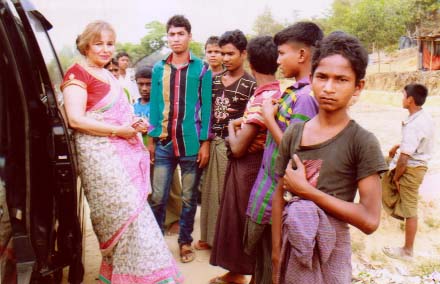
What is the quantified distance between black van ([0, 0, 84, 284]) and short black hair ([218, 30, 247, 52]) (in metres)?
1.47

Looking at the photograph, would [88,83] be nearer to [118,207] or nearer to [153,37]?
[118,207]

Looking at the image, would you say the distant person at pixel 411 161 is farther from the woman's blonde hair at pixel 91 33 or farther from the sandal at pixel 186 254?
the woman's blonde hair at pixel 91 33

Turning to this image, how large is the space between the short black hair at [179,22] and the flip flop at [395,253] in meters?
2.81

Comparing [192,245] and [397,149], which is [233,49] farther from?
[397,149]

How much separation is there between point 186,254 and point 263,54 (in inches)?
73.7

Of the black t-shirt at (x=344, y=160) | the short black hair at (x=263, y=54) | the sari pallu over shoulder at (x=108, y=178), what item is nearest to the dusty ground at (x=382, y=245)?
the sari pallu over shoulder at (x=108, y=178)

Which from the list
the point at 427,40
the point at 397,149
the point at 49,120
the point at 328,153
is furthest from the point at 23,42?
the point at 427,40

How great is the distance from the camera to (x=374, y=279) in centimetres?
360

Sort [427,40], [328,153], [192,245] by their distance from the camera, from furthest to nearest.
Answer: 1. [427,40]
2. [192,245]
3. [328,153]

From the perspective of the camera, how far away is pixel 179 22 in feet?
11.8

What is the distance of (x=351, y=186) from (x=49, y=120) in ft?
5.07

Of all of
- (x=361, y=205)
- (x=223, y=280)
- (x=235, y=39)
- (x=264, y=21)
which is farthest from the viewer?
(x=264, y=21)

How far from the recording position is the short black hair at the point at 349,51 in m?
1.81

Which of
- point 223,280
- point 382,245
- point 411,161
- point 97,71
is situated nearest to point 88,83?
point 97,71
